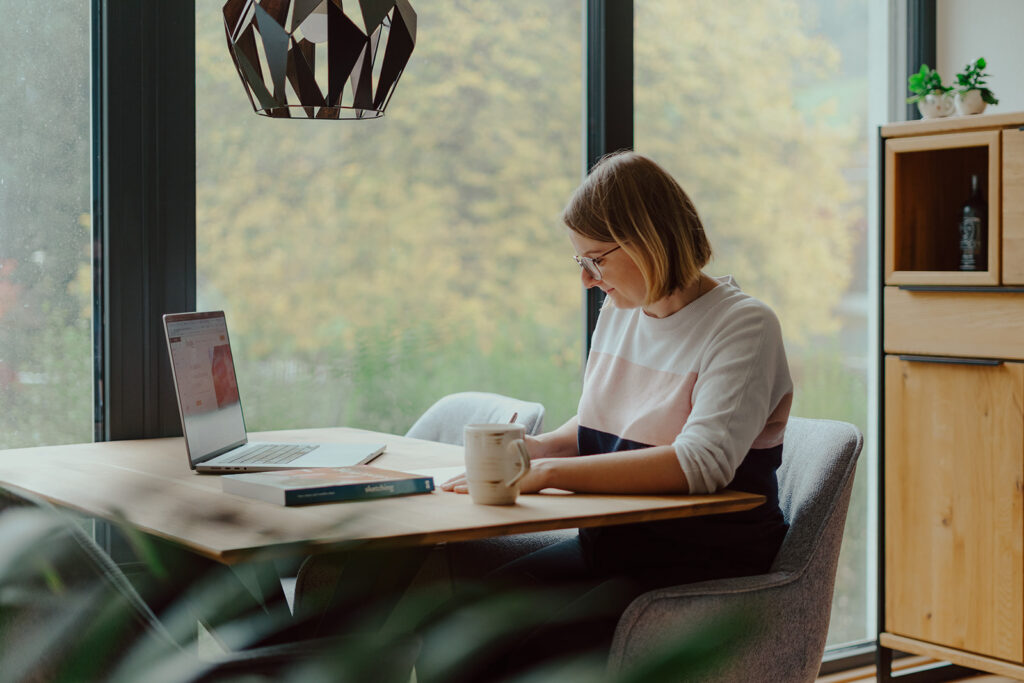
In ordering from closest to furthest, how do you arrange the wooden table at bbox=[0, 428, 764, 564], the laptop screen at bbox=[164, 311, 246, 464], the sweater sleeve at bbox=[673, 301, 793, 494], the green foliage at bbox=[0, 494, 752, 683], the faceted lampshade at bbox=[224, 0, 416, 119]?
the green foliage at bbox=[0, 494, 752, 683] → the wooden table at bbox=[0, 428, 764, 564] → the faceted lampshade at bbox=[224, 0, 416, 119] → the sweater sleeve at bbox=[673, 301, 793, 494] → the laptop screen at bbox=[164, 311, 246, 464]

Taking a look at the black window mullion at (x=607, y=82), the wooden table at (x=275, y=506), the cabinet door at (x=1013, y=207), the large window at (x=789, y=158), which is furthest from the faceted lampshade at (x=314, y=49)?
the cabinet door at (x=1013, y=207)

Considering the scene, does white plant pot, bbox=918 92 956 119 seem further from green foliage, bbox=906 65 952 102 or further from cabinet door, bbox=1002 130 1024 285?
cabinet door, bbox=1002 130 1024 285

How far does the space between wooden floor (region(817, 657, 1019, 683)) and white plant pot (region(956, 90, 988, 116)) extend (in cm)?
160

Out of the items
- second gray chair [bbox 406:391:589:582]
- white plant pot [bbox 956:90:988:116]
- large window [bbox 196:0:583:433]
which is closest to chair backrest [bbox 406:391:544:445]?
second gray chair [bbox 406:391:589:582]

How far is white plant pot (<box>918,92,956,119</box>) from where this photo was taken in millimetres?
2932

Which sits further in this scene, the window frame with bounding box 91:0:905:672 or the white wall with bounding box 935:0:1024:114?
the white wall with bounding box 935:0:1024:114

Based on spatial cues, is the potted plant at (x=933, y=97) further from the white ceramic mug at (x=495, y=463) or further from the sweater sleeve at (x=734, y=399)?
the white ceramic mug at (x=495, y=463)

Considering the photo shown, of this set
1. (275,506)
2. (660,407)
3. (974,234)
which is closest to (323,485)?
(275,506)

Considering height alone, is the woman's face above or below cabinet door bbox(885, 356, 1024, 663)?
above

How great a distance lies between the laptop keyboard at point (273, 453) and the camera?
73.7 inches

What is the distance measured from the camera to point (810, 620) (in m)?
1.69

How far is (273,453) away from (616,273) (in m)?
0.70

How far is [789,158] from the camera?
3.17m

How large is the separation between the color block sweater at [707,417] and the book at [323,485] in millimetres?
395
